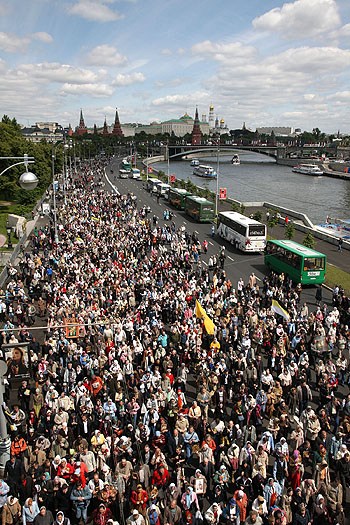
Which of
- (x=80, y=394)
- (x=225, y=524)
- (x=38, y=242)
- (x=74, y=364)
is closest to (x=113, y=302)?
(x=74, y=364)

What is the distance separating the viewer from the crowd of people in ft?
28.9

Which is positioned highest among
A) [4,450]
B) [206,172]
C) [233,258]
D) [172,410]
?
[4,450]

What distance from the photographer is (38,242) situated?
109 ft

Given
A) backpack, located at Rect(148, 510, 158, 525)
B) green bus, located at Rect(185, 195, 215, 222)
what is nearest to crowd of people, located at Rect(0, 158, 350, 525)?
backpack, located at Rect(148, 510, 158, 525)

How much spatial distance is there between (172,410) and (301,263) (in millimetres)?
15295

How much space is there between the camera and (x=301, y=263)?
24.9m

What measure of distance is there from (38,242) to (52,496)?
25.9 metres

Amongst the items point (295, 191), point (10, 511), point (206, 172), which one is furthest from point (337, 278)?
point (206, 172)

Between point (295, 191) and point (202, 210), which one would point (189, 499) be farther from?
point (295, 191)

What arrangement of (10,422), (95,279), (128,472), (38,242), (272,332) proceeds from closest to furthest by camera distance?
(128,472), (10,422), (272,332), (95,279), (38,242)

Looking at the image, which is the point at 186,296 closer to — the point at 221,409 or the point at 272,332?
the point at 272,332

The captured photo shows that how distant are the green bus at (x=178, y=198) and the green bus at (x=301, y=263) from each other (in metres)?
28.2

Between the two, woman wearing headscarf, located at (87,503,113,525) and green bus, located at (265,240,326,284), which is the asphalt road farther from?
woman wearing headscarf, located at (87,503,113,525)

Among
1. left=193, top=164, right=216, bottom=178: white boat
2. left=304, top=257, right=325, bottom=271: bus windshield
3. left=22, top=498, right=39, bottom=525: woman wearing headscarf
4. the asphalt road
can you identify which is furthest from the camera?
left=193, top=164, right=216, bottom=178: white boat
